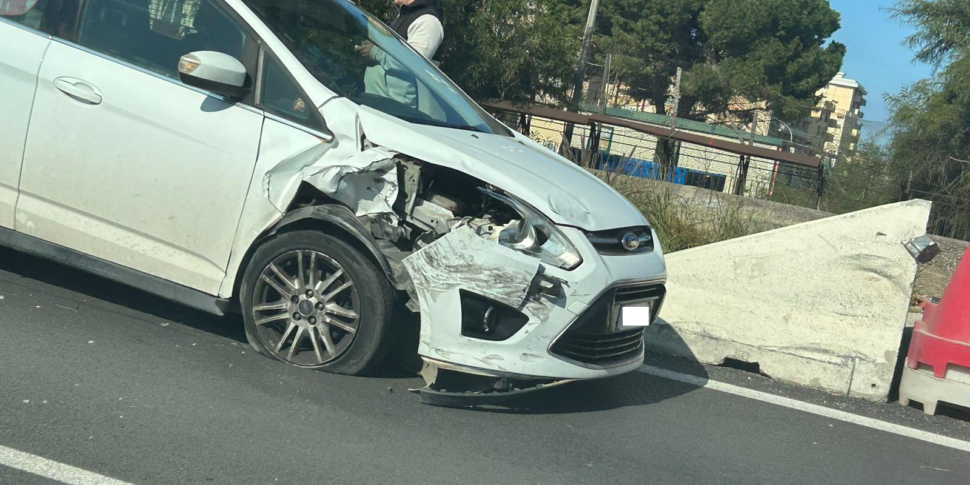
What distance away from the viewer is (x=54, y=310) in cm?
473

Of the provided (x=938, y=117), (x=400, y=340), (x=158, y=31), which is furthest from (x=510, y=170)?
(x=938, y=117)

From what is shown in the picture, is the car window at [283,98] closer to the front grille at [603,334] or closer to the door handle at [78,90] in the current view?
the door handle at [78,90]

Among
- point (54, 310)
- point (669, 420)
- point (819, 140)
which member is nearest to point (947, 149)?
point (819, 140)

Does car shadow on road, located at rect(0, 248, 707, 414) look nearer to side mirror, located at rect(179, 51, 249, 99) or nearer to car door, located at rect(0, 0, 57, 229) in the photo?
car door, located at rect(0, 0, 57, 229)

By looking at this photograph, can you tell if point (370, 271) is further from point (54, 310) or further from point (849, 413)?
point (849, 413)

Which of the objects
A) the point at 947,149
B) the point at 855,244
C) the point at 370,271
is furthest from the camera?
the point at 947,149

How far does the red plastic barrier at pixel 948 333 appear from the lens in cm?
492

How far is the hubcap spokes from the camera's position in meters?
4.19

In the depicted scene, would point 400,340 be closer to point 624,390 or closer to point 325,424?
point 325,424

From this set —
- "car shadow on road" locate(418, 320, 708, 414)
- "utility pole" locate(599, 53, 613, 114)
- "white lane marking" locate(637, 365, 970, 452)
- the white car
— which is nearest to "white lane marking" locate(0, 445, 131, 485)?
the white car

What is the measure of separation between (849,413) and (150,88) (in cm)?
415

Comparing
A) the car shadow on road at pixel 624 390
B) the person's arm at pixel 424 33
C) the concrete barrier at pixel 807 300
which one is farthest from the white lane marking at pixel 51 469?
the person's arm at pixel 424 33

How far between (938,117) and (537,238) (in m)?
10.0

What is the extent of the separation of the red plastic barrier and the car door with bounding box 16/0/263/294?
3.88m
